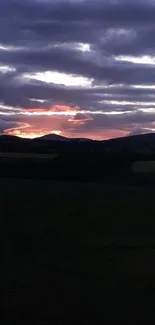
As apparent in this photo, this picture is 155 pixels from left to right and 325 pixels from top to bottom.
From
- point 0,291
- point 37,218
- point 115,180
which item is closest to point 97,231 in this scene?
point 37,218

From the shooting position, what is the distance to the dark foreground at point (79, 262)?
1232cm

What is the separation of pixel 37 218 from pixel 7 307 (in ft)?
47.4

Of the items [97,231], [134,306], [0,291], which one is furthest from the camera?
[97,231]

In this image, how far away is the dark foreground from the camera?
12.3 meters

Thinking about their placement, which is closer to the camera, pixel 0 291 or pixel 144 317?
pixel 144 317

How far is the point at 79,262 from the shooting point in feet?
56.5

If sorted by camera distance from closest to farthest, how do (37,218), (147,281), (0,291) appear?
(0,291), (147,281), (37,218)

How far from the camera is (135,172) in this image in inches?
2130

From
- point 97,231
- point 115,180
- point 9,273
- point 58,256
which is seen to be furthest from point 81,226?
point 115,180

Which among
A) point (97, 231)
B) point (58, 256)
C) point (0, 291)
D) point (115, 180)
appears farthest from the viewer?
point (115, 180)

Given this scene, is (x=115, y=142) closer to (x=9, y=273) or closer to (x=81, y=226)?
(x=81, y=226)

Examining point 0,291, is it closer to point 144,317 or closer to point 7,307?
point 7,307

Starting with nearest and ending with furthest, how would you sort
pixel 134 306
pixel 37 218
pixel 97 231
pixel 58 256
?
1. pixel 134 306
2. pixel 58 256
3. pixel 97 231
4. pixel 37 218

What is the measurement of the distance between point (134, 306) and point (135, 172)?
1633 inches
